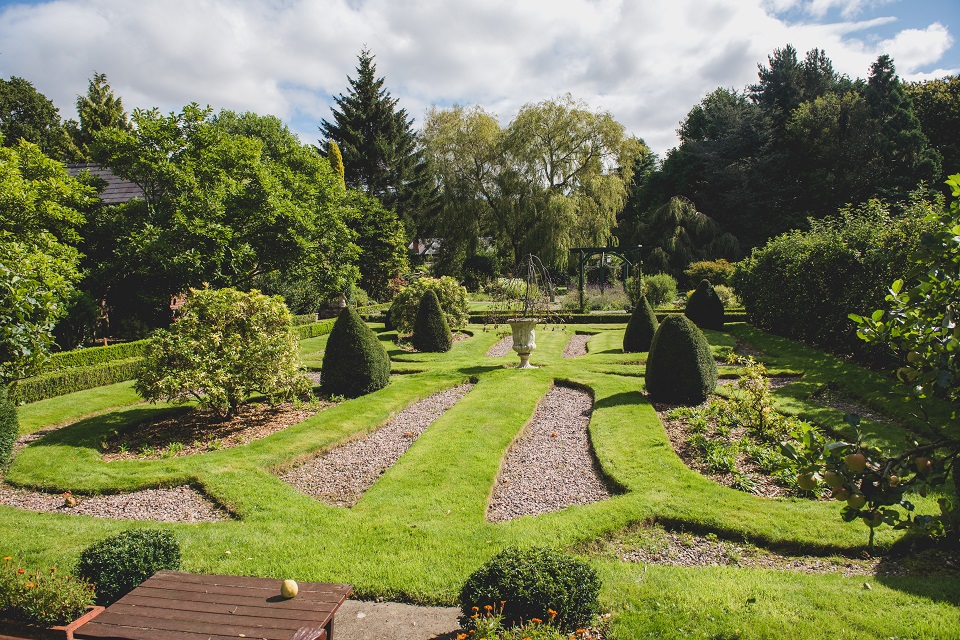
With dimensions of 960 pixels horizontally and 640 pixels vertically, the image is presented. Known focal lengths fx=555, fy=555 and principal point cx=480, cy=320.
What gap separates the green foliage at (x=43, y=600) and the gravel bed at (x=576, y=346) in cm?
1459

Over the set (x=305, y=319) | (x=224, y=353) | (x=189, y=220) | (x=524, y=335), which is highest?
(x=189, y=220)

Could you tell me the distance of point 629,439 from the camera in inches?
340

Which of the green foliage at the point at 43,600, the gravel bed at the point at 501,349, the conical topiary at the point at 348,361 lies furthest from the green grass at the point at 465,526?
the gravel bed at the point at 501,349

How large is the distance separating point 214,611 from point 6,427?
6563 mm

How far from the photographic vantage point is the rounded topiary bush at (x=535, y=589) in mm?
3771

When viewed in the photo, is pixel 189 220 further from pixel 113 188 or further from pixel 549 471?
pixel 549 471

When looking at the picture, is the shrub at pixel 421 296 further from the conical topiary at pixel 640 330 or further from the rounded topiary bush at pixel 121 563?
the rounded topiary bush at pixel 121 563

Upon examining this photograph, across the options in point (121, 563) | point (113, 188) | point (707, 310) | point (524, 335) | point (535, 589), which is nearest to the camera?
point (535, 589)

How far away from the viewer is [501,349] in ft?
62.9

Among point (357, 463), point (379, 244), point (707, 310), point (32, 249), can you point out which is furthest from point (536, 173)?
point (357, 463)

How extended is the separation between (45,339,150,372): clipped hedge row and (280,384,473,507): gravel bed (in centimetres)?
662

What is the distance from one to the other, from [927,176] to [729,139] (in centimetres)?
1193

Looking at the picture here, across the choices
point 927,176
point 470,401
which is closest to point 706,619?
point 470,401

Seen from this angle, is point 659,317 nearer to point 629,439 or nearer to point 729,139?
point 629,439
